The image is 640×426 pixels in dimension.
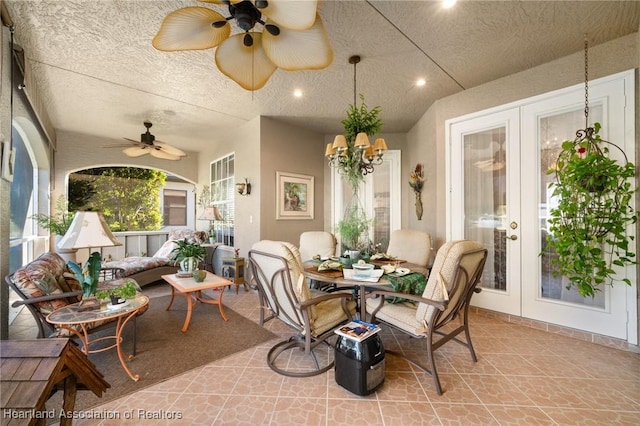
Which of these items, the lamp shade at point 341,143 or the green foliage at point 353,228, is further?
the green foliage at point 353,228

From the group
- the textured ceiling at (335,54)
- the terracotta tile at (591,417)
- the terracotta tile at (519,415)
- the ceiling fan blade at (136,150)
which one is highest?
the textured ceiling at (335,54)

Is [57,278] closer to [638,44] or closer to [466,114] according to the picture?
[466,114]

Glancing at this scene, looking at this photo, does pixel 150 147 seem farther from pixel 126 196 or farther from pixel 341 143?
pixel 126 196

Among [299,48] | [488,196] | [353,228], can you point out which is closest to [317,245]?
[353,228]

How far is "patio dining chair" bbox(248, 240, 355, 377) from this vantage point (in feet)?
6.33

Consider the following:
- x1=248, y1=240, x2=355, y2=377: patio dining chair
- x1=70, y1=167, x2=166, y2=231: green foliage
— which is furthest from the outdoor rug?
x1=70, y1=167, x2=166, y2=231: green foliage

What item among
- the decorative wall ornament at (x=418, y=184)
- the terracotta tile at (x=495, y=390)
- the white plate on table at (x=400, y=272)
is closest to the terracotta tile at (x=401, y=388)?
the terracotta tile at (x=495, y=390)

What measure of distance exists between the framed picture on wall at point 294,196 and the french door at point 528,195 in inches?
97.7

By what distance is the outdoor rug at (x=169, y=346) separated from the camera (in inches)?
76.0

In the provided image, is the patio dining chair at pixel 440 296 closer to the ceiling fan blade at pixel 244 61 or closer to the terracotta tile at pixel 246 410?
the terracotta tile at pixel 246 410

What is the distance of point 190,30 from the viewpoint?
154 centimetres

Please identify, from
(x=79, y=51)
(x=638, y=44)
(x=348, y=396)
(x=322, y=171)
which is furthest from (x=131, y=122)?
(x=638, y=44)

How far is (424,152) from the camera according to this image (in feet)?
13.9

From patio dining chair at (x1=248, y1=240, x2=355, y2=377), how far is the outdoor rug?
1.81 ft
